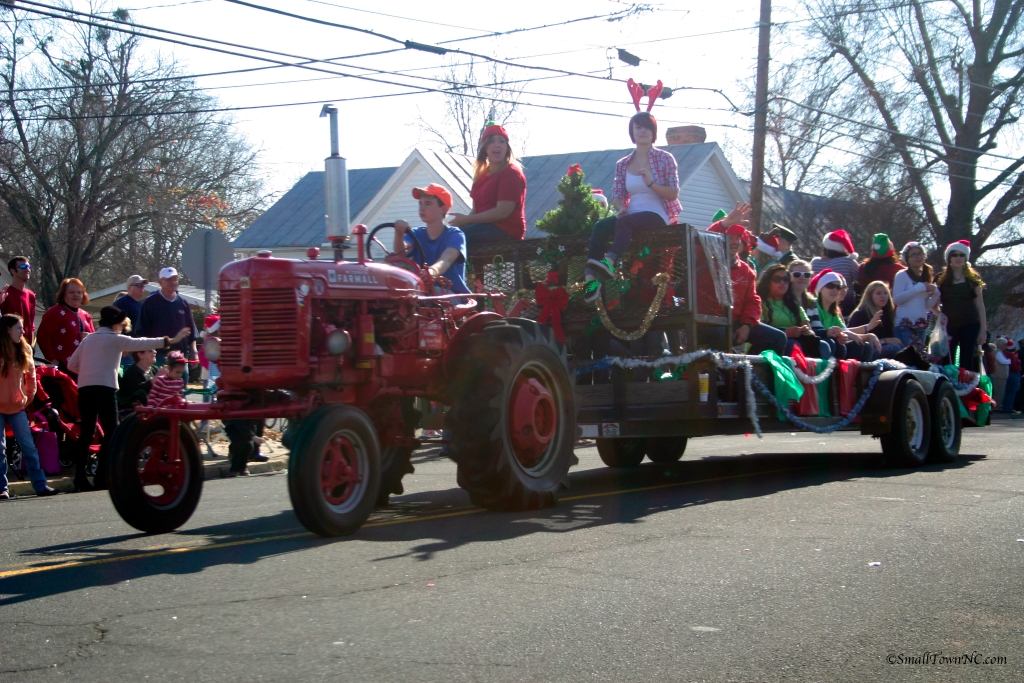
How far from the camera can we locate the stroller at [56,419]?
1162cm

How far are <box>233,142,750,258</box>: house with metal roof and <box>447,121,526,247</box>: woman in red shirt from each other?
24.0 m

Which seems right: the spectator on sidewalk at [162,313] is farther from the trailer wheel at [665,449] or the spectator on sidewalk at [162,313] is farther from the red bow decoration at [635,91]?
the red bow decoration at [635,91]

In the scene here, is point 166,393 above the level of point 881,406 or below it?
above

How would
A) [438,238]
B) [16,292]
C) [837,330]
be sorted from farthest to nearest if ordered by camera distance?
[16,292], [837,330], [438,238]

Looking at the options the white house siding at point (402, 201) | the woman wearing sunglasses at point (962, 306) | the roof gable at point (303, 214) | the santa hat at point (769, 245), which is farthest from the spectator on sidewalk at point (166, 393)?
the roof gable at point (303, 214)

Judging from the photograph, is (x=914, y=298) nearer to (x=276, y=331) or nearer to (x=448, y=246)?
(x=448, y=246)

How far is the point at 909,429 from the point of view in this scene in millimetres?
11031

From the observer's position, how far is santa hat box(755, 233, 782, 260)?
492 inches

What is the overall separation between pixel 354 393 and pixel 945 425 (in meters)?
7.27

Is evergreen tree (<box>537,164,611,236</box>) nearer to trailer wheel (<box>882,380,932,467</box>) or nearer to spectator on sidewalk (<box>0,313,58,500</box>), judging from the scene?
trailer wheel (<box>882,380,932,467</box>)

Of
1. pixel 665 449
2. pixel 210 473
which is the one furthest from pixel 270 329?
pixel 210 473

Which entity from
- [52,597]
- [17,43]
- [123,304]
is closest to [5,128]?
[17,43]

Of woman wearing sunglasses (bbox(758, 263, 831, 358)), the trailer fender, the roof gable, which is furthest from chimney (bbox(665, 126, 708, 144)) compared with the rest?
the trailer fender

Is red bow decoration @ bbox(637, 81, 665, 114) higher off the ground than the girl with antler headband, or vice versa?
red bow decoration @ bbox(637, 81, 665, 114)
